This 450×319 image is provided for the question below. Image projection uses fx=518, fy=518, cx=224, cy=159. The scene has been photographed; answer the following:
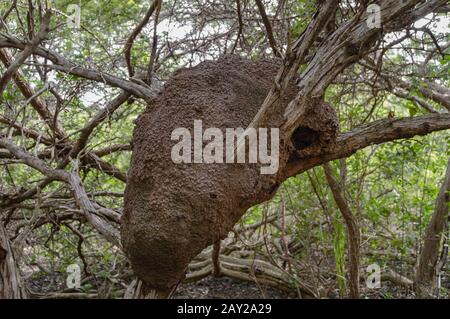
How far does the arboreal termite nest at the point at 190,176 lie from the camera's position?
238 cm

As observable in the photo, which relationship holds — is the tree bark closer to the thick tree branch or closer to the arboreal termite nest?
the thick tree branch

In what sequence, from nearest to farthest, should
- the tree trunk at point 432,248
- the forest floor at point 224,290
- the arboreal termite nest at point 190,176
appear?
the arboreal termite nest at point 190,176 → the tree trunk at point 432,248 → the forest floor at point 224,290

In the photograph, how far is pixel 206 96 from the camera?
2.63m

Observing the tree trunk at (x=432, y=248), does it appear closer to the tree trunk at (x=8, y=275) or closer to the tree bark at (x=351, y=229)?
the tree bark at (x=351, y=229)

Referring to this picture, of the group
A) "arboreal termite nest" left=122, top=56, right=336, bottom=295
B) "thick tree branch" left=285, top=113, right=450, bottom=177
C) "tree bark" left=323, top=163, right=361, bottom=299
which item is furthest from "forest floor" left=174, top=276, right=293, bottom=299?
"arboreal termite nest" left=122, top=56, right=336, bottom=295

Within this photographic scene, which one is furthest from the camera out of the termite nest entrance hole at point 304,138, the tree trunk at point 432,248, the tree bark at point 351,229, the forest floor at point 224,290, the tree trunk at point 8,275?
the forest floor at point 224,290

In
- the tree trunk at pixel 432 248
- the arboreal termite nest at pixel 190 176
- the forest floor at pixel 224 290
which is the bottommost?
the forest floor at pixel 224 290

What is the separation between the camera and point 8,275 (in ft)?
9.72

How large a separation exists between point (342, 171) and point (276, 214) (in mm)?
1314

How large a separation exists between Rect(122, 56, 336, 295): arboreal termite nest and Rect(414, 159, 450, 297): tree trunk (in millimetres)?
2431

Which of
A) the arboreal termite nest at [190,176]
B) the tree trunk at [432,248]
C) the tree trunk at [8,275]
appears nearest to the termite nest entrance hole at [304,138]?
the arboreal termite nest at [190,176]

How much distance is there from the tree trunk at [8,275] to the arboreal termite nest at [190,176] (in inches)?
34.0
